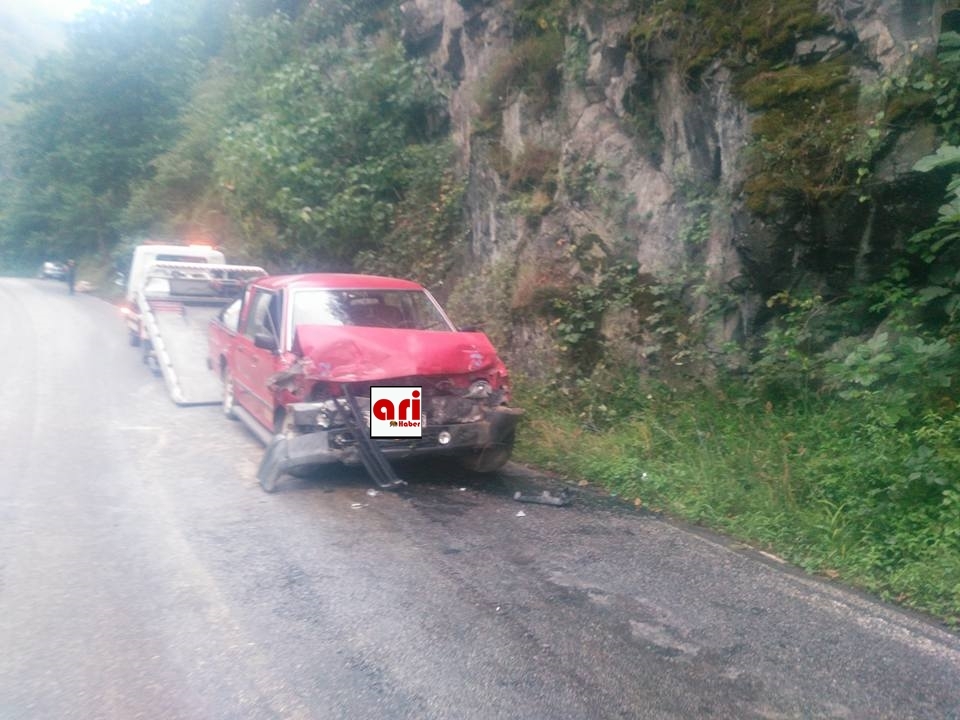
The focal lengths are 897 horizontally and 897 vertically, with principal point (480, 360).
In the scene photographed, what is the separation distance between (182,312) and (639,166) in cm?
705

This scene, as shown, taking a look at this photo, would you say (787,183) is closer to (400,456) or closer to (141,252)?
(400,456)

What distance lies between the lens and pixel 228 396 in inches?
436

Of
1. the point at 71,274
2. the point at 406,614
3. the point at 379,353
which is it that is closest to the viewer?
the point at 406,614

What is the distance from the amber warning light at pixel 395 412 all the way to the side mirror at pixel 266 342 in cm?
136

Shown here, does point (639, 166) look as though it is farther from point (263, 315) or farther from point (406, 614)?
point (406, 614)

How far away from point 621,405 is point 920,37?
4.36 metres

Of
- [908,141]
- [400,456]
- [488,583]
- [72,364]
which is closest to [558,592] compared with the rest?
[488,583]

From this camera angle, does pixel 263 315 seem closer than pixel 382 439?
No

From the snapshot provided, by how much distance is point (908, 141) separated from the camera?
754 centimetres

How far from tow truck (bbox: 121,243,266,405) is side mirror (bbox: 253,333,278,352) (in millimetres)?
3416

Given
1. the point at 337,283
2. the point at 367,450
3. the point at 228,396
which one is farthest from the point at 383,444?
the point at 228,396

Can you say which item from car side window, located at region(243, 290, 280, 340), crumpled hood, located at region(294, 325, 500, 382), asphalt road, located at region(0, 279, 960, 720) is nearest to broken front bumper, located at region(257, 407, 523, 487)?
asphalt road, located at region(0, 279, 960, 720)

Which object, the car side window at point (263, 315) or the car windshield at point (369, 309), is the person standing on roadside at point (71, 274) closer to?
the car side window at point (263, 315)

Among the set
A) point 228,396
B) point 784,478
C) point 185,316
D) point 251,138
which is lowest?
point 784,478
